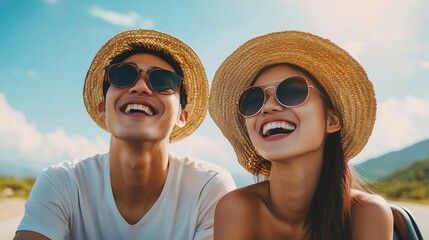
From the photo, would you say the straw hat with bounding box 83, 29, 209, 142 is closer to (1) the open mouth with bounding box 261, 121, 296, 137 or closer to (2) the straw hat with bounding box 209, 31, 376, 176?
(2) the straw hat with bounding box 209, 31, 376, 176

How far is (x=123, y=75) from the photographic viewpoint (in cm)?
360

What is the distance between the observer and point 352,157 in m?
3.44

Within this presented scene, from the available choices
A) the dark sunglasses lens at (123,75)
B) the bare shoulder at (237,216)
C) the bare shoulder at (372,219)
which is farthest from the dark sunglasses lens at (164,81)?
the bare shoulder at (372,219)

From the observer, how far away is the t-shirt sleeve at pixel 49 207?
3320mm

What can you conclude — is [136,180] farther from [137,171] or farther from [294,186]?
[294,186]

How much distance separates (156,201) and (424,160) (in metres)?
33.2

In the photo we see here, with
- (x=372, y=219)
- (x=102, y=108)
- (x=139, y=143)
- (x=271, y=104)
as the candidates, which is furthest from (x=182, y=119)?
(x=372, y=219)

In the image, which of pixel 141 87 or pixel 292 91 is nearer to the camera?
pixel 292 91

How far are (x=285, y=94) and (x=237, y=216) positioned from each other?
873mm

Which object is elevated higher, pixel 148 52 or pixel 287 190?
pixel 148 52

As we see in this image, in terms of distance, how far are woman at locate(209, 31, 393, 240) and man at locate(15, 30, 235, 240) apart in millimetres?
527

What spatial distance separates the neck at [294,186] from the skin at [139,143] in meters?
0.97

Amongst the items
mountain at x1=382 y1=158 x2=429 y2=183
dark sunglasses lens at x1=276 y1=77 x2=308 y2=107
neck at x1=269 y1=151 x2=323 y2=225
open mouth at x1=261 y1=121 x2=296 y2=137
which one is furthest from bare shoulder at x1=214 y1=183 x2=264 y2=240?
mountain at x1=382 y1=158 x2=429 y2=183

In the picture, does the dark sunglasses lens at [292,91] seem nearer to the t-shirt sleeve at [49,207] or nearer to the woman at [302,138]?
the woman at [302,138]
